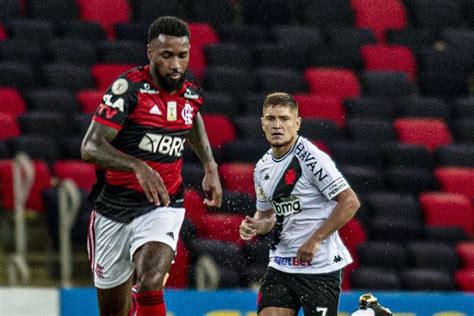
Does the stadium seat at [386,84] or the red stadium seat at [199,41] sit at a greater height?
the red stadium seat at [199,41]

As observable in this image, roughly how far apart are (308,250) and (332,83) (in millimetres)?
7841

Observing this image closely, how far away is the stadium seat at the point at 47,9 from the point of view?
15016 millimetres

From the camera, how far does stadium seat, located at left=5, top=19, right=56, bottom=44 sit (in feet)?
47.3

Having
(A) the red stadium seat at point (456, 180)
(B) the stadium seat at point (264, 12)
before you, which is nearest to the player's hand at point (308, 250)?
(A) the red stadium seat at point (456, 180)

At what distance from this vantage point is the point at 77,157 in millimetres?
12805

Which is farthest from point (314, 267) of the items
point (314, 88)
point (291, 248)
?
point (314, 88)

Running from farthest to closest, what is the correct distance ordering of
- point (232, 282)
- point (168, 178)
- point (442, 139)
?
point (442, 139) < point (232, 282) < point (168, 178)

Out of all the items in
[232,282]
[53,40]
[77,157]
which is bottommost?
[232,282]

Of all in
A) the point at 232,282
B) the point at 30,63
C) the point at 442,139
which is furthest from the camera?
the point at 442,139

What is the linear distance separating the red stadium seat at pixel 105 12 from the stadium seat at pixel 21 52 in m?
1.36

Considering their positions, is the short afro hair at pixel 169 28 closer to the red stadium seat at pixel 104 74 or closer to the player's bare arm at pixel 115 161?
the player's bare arm at pixel 115 161

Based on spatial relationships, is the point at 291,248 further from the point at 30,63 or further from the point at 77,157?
the point at 30,63

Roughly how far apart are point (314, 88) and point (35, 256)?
455cm

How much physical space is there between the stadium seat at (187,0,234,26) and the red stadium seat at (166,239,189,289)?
14.8 ft
